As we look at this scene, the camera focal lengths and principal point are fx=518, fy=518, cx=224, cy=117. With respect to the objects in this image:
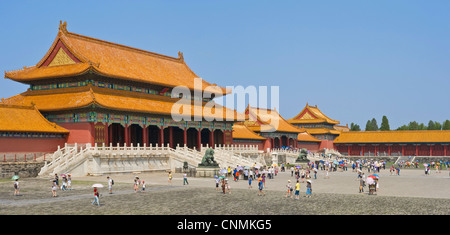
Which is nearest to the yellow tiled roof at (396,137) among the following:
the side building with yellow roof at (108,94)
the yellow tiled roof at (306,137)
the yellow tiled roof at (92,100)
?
the yellow tiled roof at (306,137)

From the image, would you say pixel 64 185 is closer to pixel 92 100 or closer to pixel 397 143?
pixel 92 100

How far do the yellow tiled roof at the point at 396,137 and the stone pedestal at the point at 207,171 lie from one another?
2574 inches

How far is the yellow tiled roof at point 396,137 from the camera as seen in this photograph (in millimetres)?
99250

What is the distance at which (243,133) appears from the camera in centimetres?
8825

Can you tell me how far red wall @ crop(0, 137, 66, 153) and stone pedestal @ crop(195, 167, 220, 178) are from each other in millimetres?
14880

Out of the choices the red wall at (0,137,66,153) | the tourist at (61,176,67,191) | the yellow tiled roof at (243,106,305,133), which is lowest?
the tourist at (61,176,67,191)

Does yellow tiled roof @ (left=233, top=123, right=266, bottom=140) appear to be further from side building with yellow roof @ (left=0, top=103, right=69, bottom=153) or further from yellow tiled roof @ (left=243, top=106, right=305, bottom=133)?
side building with yellow roof @ (left=0, top=103, right=69, bottom=153)

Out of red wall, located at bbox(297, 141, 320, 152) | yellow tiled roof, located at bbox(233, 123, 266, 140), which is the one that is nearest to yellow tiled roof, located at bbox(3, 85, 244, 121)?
yellow tiled roof, located at bbox(233, 123, 266, 140)

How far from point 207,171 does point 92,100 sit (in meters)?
13.6

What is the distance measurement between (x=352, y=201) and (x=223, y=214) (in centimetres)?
869

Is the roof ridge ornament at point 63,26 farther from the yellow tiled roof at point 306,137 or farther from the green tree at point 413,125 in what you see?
the green tree at point 413,125

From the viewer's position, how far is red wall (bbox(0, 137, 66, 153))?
4625 centimetres
